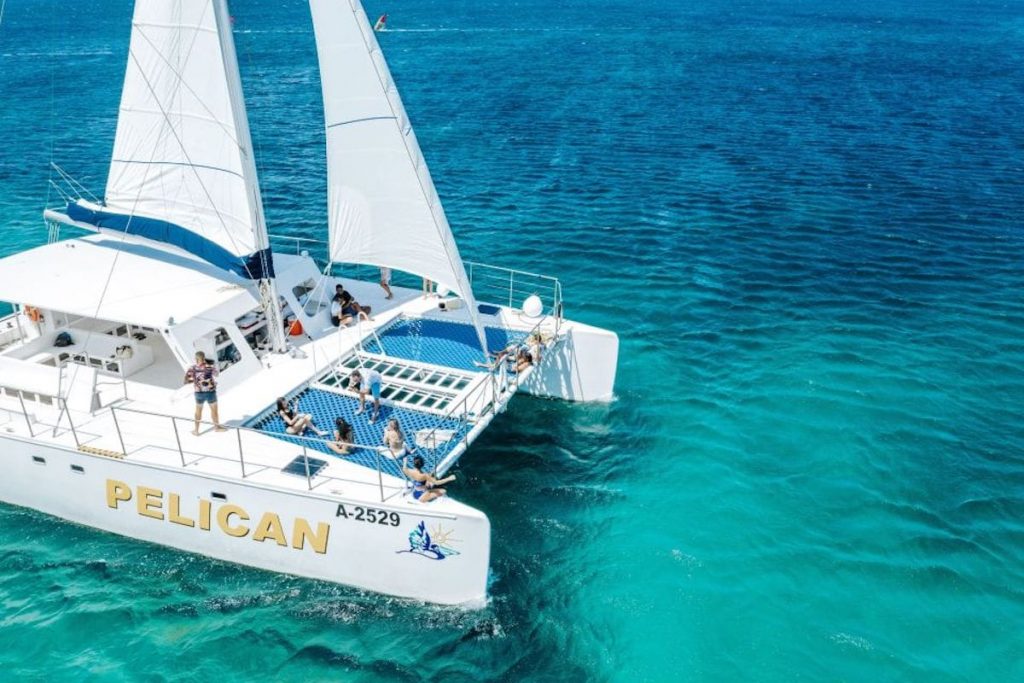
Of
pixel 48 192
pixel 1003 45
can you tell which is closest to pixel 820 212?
pixel 48 192

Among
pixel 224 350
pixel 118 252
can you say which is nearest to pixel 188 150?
pixel 118 252

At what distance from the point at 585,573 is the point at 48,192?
31992 mm

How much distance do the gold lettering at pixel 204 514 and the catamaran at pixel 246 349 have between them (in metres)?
0.06

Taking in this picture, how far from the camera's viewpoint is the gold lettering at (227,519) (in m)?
15.5

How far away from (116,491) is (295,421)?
3.83 m

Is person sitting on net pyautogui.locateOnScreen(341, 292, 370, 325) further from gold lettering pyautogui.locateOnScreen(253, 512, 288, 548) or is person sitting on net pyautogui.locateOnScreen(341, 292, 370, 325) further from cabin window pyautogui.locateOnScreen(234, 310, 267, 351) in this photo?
gold lettering pyautogui.locateOnScreen(253, 512, 288, 548)

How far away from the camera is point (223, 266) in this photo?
61.2ft

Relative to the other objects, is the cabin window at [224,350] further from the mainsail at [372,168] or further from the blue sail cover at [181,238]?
the mainsail at [372,168]

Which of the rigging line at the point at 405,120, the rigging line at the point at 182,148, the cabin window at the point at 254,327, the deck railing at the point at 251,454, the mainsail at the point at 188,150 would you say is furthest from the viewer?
the cabin window at the point at 254,327

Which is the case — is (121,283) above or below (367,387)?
above

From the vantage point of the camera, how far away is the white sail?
17391mm

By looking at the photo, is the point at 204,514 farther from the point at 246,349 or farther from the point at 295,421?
the point at 246,349

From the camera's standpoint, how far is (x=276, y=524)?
1537cm

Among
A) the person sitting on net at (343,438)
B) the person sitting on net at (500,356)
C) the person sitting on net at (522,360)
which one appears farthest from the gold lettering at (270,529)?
the person sitting on net at (522,360)
